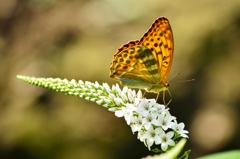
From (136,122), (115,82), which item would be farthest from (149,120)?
(115,82)

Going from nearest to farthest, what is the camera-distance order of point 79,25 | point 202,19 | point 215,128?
point 215,128 < point 202,19 < point 79,25

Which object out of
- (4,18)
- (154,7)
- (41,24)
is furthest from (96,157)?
(4,18)

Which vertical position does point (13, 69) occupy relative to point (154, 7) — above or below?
below

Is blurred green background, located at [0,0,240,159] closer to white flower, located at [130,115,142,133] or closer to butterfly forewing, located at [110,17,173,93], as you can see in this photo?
butterfly forewing, located at [110,17,173,93]

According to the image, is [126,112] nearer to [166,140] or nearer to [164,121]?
[164,121]

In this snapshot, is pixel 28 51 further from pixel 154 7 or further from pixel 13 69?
pixel 154 7
